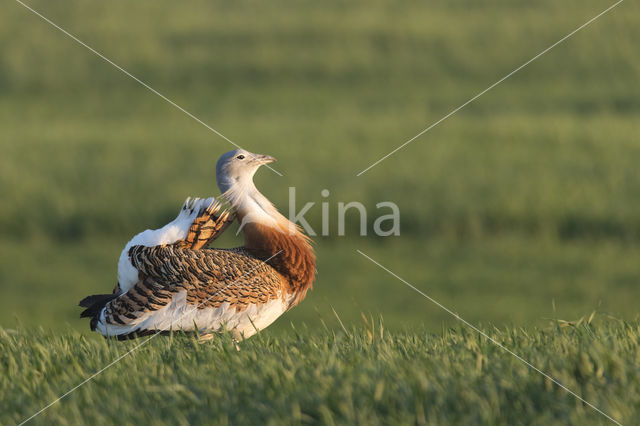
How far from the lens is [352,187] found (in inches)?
499

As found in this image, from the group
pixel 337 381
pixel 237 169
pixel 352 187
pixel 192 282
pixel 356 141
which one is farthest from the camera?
pixel 356 141

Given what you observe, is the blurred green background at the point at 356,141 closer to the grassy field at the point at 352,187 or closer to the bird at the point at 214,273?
the grassy field at the point at 352,187

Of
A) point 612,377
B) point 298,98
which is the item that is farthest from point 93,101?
point 612,377

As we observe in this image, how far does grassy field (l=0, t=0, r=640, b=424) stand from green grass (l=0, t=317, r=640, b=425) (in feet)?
0.05

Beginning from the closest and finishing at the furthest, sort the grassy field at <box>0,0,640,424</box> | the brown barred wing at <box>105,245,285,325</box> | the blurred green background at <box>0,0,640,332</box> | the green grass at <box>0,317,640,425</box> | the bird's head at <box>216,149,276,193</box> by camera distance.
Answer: the green grass at <box>0,317,640,425</box> → the grassy field at <box>0,0,640,424</box> → the brown barred wing at <box>105,245,285,325</box> → the bird's head at <box>216,149,276,193</box> → the blurred green background at <box>0,0,640,332</box>

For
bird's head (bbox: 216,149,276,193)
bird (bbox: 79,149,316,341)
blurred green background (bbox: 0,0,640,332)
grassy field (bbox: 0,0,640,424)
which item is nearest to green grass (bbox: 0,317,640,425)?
grassy field (bbox: 0,0,640,424)

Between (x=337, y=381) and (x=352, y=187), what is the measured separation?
9111 mm

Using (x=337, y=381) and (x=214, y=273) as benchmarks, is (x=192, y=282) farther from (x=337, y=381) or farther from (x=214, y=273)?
(x=337, y=381)

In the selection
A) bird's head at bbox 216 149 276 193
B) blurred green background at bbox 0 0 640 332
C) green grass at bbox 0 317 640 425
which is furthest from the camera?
blurred green background at bbox 0 0 640 332

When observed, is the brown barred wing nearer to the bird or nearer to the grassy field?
the bird

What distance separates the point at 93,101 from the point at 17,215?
30.8 ft

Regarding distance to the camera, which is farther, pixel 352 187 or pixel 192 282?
pixel 352 187

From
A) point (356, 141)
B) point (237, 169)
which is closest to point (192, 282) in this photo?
point (237, 169)

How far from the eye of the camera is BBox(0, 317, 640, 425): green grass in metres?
3.43
